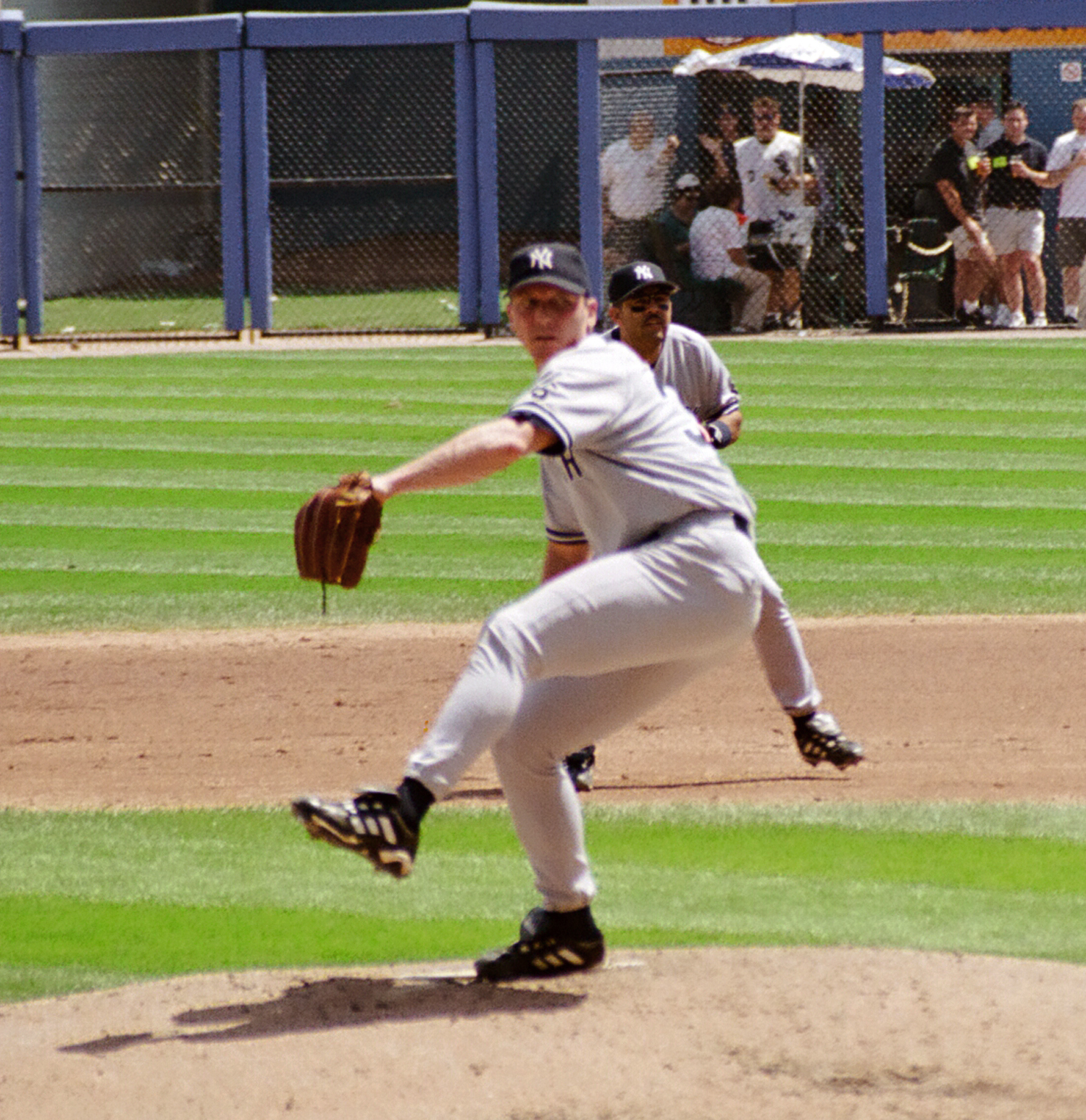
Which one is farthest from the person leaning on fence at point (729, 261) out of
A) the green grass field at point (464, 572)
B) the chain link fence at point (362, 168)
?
the chain link fence at point (362, 168)

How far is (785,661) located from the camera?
20.5 ft

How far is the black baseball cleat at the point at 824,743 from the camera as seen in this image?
6199 millimetres

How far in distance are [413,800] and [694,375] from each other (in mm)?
3126

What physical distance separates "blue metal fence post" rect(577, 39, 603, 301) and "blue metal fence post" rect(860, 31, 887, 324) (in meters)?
2.43

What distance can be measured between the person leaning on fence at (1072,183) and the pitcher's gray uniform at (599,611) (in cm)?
1384

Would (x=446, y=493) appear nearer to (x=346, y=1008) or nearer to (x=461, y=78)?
(x=461, y=78)

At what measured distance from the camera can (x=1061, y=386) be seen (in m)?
14.7

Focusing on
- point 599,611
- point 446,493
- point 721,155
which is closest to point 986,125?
point 721,155

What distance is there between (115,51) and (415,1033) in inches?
618

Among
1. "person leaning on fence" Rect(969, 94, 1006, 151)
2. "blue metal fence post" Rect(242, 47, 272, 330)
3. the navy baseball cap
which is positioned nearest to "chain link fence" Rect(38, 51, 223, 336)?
"blue metal fence post" Rect(242, 47, 272, 330)

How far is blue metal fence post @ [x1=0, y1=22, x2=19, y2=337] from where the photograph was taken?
18.0 metres

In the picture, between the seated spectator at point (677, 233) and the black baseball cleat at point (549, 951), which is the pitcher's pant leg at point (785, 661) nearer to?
the black baseball cleat at point (549, 951)

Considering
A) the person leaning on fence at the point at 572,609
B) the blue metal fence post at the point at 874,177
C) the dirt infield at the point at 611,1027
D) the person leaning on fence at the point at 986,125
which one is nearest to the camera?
the dirt infield at the point at 611,1027

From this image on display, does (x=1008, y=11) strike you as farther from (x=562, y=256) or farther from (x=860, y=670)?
(x=562, y=256)
